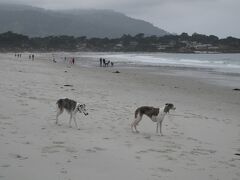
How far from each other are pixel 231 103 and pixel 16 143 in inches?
511

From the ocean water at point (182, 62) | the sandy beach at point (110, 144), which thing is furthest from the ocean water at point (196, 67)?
the sandy beach at point (110, 144)

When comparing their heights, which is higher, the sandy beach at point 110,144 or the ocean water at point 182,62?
the sandy beach at point 110,144

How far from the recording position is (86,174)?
675 centimetres

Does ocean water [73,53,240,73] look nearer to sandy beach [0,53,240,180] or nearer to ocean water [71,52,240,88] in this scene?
Result: ocean water [71,52,240,88]

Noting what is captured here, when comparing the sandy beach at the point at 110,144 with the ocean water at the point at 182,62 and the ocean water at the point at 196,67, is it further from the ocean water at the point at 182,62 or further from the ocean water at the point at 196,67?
the ocean water at the point at 182,62

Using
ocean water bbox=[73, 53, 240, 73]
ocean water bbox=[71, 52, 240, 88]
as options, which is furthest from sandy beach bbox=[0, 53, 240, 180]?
ocean water bbox=[73, 53, 240, 73]

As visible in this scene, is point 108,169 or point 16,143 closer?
point 108,169

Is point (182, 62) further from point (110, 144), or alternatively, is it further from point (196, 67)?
point (110, 144)

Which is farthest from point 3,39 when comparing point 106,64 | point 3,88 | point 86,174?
point 86,174

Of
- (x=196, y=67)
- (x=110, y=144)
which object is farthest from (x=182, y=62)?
(x=110, y=144)

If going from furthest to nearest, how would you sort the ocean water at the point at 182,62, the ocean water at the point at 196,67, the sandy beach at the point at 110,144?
1. the ocean water at the point at 182,62
2. the ocean water at the point at 196,67
3. the sandy beach at the point at 110,144

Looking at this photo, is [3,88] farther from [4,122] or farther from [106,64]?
[106,64]

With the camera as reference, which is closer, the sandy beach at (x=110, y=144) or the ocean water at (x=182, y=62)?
the sandy beach at (x=110, y=144)

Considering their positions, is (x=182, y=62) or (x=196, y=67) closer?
(x=196, y=67)
